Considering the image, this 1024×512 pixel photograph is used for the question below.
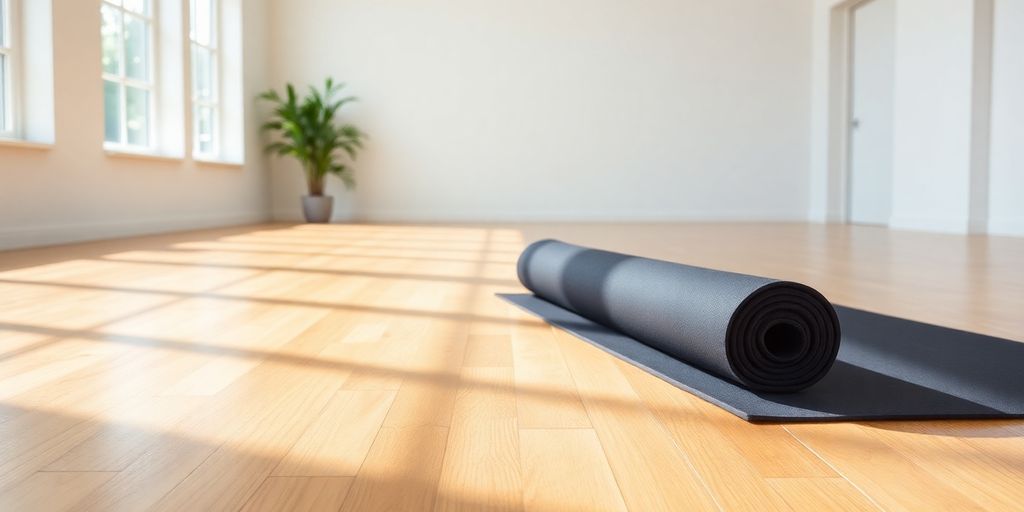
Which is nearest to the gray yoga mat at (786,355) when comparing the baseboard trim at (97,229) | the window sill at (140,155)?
Result: the baseboard trim at (97,229)

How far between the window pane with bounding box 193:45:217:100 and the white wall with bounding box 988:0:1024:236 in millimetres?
7085

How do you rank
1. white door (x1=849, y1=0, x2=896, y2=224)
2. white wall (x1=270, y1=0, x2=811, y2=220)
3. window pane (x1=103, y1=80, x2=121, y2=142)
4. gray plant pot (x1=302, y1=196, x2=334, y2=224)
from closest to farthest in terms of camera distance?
window pane (x1=103, y1=80, x2=121, y2=142), white door (x1=849, y1=0, x2=896, y2=224), gray plant pot (x1=302, y1=196, x2=334, y2=224), white wall (x1=270, y1=0, x2=811, y2=220)

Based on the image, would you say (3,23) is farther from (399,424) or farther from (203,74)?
(399,424)

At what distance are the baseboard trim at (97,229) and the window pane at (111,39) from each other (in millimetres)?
1169

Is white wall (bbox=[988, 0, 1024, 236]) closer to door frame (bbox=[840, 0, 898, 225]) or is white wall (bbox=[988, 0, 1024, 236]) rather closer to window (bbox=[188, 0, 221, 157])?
door frame (bbox=[840, 0, 898, 225])

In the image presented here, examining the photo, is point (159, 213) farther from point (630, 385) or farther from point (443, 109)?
point (630, 385)

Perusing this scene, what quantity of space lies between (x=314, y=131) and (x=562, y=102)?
9.43 ft

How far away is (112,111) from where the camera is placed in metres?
6.76

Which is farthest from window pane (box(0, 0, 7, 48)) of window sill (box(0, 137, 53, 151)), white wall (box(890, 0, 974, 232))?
white wall (box(890, 0, 974, 232))

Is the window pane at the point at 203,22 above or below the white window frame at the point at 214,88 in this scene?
above

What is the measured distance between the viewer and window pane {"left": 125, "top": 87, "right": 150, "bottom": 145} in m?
7.06

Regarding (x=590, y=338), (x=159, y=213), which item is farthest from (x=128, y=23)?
(x=590, y=338)

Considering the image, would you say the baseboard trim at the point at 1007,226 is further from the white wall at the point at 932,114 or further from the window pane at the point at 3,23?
the window pane at the point at 3,23

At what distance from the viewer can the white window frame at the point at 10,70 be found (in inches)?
215
